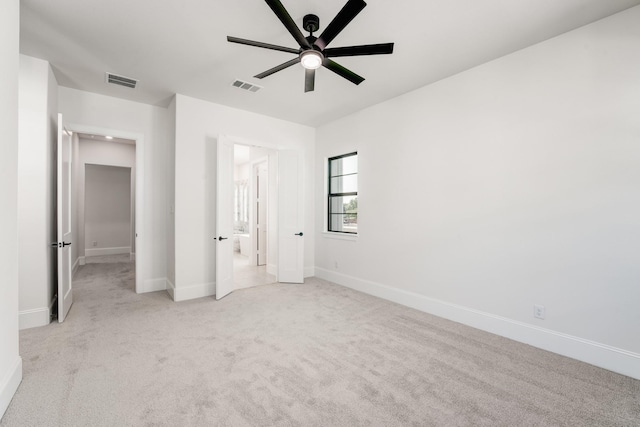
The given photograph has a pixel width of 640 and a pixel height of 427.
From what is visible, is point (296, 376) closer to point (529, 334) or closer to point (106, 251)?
point (529, 334)

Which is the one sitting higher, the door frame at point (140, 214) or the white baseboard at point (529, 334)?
the door frame at point (140, 214)

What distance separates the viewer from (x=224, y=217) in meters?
4.19

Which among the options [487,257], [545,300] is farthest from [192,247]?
Result: [545,300]

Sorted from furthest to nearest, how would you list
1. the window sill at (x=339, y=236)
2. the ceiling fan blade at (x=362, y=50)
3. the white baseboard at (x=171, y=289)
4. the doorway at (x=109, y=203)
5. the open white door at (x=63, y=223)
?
the doorway at (x=109, y=203) → the window sill at (x=339, y=236) → the white baseboard at (x=171, y=289) → the open white door at (x=63, y=223) → the ceiling fan blade at (x=362, y=50)

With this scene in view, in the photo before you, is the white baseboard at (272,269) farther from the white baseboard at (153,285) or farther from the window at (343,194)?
the white baseboard at (153,285)

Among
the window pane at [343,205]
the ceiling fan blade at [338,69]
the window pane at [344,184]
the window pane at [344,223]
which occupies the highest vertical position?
the ceiling fan blade at [338,69]

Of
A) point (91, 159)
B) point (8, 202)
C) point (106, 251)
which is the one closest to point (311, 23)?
point (8, 202)

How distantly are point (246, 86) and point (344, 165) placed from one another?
2.15 meters

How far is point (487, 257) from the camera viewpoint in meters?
3.10

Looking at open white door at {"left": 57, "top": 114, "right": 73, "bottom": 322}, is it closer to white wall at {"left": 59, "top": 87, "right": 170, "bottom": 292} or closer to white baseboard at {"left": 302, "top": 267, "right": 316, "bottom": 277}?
white wall at {"left": 59, "top": 87, "right": 170, "bottom": 292}

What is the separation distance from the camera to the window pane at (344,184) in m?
4.89

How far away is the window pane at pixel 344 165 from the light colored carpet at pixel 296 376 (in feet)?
8.36

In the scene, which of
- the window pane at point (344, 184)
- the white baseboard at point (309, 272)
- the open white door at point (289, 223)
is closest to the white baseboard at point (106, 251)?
the open white door at point (289, 223)

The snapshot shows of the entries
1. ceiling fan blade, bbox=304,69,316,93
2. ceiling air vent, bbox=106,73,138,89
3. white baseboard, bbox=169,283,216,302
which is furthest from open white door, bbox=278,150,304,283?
ceiling fan blade, bbox=304,69,316,93
